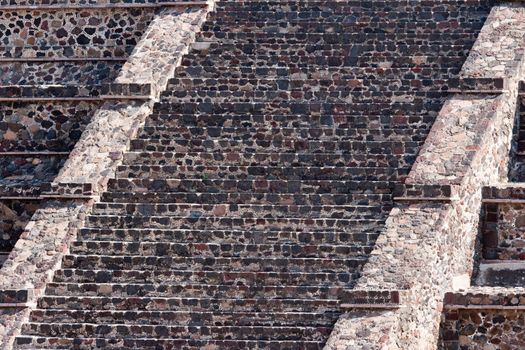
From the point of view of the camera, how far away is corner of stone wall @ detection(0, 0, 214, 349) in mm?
22953

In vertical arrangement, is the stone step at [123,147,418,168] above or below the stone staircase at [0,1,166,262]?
below

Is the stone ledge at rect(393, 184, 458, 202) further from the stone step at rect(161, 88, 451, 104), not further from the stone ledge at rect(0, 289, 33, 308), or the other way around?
the stone ledge at rect(0, 289, 33, 308)

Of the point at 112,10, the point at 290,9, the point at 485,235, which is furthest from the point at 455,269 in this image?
the point at 112,10

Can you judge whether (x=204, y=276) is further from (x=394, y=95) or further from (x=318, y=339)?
(x=394, y=95)

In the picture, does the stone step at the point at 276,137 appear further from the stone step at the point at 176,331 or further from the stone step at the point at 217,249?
the stone step at the point at 176,331

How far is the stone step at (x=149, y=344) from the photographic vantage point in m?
21.8

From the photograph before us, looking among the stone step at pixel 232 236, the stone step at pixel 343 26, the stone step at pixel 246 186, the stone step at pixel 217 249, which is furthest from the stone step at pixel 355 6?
the stone step at pixel 217 249

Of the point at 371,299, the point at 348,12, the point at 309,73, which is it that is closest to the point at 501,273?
the point at 371,299

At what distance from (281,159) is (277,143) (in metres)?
0.39

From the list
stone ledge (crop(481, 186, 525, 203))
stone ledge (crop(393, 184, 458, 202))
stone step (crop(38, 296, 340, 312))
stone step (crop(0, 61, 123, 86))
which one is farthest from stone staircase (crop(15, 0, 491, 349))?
stone step (crop(0, 61, 123, 86))

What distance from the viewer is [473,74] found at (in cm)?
2573

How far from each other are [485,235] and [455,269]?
110 centimetres

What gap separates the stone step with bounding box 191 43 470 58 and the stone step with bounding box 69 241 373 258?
4.37 meters

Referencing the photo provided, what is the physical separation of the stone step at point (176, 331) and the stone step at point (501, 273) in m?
2.69
